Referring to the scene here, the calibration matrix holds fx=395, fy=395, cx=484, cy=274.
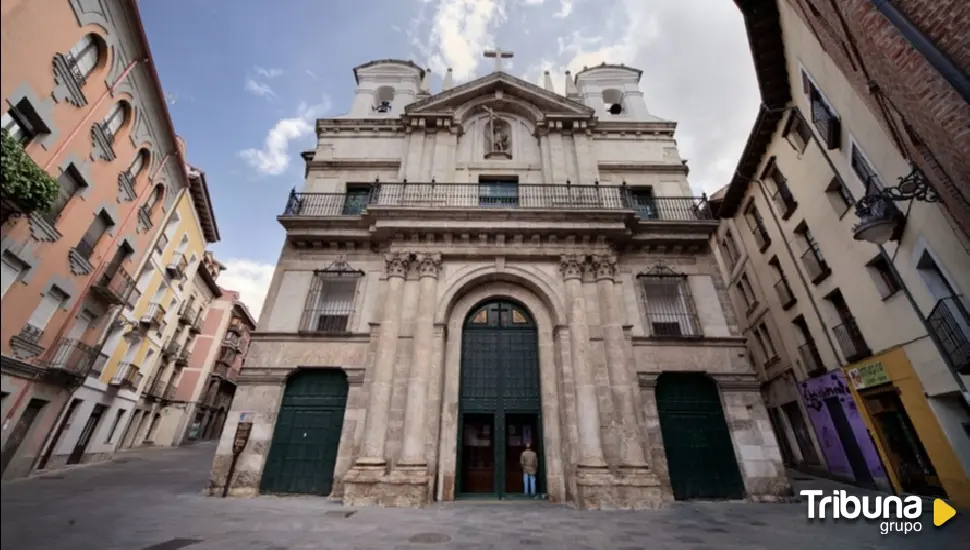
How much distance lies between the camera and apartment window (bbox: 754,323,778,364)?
64.0 ft

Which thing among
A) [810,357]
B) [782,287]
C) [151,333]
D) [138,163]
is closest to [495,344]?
[138,163]

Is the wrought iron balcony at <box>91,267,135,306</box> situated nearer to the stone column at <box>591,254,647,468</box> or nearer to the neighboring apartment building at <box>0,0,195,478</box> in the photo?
the neighboring apartment building at <box>0,0,195,478</box>

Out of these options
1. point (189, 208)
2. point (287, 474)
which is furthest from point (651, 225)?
point (189, 208)

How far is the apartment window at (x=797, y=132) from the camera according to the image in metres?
14.3

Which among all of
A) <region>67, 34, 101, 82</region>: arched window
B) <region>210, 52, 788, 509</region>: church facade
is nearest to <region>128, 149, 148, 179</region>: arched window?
<region>67, 34, 101, 82</region>: arched window

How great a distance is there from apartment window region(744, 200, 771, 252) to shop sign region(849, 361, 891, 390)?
6825 millimetres

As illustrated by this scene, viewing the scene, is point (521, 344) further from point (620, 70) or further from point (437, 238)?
point (620, 70)

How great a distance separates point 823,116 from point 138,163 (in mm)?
17848

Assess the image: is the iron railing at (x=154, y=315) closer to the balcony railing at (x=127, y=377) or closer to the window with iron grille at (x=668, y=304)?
the balcony railing at (x=127, y=377)

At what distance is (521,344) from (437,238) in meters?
4.86

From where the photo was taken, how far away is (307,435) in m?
12.3

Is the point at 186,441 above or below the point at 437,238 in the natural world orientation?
below

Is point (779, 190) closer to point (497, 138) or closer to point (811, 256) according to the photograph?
point (811, 256)

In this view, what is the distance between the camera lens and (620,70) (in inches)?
842
